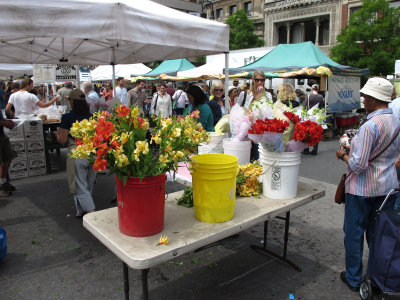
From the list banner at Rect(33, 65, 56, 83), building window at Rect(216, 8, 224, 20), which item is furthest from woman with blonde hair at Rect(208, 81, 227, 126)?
building window at Rect(216, 8, 224, 20)

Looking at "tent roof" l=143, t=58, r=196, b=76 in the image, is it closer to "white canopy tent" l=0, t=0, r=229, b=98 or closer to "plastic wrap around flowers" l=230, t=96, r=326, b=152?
"white canopy tent" l=0, t=0, r=229, b=98

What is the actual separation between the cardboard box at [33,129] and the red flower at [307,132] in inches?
224

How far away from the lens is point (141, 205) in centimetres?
180

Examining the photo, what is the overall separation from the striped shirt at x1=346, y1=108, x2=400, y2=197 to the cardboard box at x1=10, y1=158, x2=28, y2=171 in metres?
6.06

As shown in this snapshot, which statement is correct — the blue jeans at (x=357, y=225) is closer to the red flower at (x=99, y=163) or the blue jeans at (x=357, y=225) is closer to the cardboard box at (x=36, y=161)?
the red flower at (x=99, y=163)

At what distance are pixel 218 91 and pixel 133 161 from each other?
14.1ft

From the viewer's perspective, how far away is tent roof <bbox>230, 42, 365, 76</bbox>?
11.1m

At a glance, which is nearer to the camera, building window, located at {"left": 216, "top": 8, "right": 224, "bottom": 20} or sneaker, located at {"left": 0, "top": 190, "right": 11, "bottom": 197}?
sneaker, located at {"left": 0, "top": 190, "right": 11, "bottom": 197}

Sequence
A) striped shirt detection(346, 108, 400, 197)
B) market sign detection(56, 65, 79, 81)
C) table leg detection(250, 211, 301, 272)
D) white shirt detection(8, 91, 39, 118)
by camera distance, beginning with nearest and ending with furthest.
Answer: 1. striped shirt detection(346, 108, 400, 197)
2. table leg detection(250, 211, 301, 272)
3. white shirt detection(8, 91, 39, 118)
4. market sign detection(56, 65, 79, 81)

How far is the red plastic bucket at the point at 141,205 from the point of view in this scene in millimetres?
1765

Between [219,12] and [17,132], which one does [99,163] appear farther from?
[219,12]

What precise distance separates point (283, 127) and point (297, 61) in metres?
10.1

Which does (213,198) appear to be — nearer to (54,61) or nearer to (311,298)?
(311,298)

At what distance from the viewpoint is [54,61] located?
270 inches
